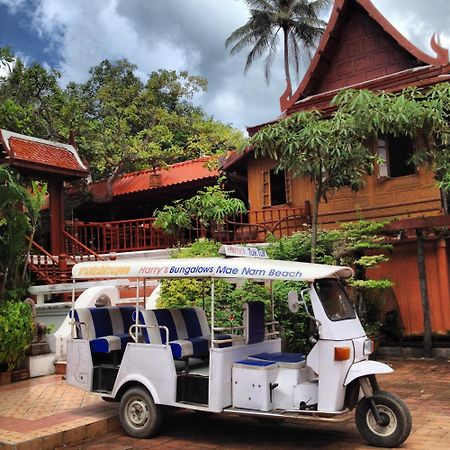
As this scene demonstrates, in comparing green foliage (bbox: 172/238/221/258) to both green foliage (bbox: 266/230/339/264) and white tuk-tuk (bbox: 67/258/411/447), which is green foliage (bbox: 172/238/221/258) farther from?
white tuk-tuk (bbox: 67/258/411/447)

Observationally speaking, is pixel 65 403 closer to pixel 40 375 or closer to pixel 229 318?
pixel 40 375

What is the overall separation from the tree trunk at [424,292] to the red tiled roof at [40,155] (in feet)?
28.6

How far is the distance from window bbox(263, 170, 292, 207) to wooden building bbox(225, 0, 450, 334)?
0.03 m

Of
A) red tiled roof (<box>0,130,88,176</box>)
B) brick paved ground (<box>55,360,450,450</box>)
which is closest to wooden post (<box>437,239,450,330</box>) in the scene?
brick paved ground (<box>55,360,450,450</box>)

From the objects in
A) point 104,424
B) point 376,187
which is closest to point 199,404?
point 104,424

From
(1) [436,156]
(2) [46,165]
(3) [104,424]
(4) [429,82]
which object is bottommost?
(3) [104,424]

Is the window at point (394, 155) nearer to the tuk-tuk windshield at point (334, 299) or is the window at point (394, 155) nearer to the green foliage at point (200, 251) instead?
the green foliage at point (200, 251)

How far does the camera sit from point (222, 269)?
6086mm

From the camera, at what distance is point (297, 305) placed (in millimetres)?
5926

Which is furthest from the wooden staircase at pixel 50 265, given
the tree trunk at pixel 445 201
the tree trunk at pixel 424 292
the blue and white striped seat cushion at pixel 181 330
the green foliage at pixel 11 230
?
the tree trunk at pixel 445 201

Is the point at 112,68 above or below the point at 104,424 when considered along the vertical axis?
above

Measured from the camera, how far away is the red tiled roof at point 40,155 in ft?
44.5

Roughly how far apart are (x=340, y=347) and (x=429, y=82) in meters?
8.95

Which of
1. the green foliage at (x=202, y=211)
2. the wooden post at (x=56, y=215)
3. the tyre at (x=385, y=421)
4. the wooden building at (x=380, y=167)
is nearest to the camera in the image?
the tyre at (x=385, y=421)
